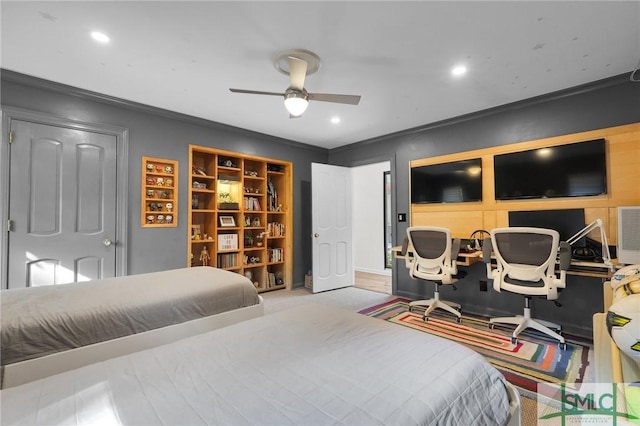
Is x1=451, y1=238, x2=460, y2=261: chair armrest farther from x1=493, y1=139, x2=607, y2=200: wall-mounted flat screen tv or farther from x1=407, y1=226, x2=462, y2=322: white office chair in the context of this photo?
x1=493, y1=139, x2=607, y2=200: wall-mounted flat screen tv

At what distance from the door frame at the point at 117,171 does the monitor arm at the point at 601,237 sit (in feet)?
14.9

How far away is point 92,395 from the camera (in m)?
0.86

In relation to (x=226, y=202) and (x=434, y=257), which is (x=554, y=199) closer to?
(x=434, y=257)

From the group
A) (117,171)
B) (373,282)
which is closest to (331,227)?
(373,282)

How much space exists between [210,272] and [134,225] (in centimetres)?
139

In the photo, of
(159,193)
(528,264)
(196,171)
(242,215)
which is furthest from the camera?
(242,215)

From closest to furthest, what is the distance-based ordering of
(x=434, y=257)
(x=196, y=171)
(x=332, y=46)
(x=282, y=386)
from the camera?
(x=282, y=386) → (x=332, y=46) → (x=434, y=257) → (x=196, y=171)

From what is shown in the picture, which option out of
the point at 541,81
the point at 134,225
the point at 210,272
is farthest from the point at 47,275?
the point at 541,81

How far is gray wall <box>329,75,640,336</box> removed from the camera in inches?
109

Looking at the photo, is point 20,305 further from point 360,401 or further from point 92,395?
point 360,401

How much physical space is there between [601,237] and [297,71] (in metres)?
3.15

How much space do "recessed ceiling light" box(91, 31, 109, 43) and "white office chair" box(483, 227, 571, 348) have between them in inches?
140

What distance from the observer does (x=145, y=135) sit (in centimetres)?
336

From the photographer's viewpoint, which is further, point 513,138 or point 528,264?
point 513,138
